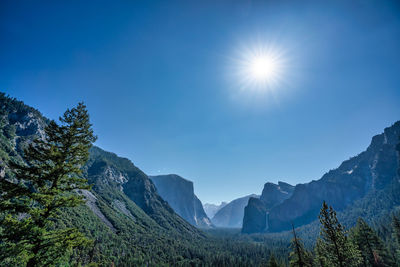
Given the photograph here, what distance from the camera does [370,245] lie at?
3325 centimetres

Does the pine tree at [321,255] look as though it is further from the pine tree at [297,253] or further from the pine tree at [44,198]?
the pine tree at [44,198]

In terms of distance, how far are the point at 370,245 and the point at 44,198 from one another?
170 ft

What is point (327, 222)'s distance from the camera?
783 inches

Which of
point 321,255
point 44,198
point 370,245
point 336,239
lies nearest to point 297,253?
point 336,239

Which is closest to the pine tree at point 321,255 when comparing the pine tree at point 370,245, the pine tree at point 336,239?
the pine tree at point 336,239

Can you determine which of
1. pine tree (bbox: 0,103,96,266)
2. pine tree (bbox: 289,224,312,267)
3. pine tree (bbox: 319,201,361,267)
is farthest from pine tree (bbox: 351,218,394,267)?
pine tree (bbox: 0,103,96,266)

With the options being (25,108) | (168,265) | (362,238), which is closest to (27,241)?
(362,238)

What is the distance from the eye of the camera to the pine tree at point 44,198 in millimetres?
8562

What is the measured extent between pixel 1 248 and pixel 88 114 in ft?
28.0

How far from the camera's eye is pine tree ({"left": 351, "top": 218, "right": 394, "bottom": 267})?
32.7 meters

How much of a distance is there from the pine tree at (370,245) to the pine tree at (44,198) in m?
47.6

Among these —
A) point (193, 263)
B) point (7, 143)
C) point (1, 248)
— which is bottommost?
point (193, 263)

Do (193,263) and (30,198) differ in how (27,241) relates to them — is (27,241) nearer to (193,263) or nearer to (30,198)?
(30,198)

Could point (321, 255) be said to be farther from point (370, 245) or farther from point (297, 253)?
point (370, 245)
